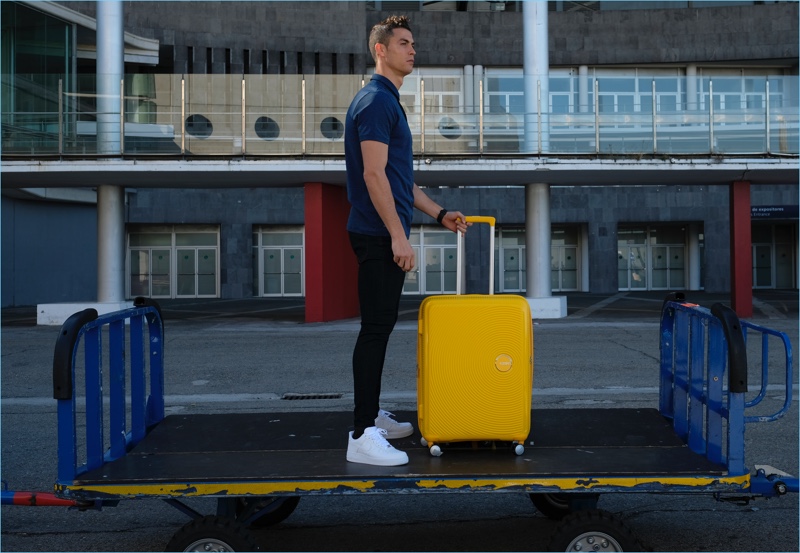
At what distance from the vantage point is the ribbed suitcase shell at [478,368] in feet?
12.4

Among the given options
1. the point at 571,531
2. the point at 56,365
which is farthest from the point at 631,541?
the point at 56,365

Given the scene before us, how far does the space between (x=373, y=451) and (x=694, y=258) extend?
36.9 metres

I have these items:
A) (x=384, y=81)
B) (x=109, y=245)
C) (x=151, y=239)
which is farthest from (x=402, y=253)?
(x=151, y=239)

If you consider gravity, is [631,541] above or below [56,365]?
below

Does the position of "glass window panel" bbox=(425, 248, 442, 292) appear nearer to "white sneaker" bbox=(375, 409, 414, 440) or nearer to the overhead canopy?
the overhead canopy

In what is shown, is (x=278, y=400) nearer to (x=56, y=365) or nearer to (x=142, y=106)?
(x=56, y=365)

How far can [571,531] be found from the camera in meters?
3.36

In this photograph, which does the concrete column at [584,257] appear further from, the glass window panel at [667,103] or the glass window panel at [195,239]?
the glass window panel at [667,103]

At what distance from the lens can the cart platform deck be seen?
3.34 meters

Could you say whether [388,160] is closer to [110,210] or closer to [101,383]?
[101,383]

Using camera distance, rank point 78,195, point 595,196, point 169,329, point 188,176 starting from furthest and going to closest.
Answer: point 595,196 < point 78,195 < point 188,176 < point 169,329

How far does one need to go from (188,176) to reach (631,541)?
1718 cm

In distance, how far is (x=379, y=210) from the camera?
157 inches

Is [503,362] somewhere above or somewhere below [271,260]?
below
